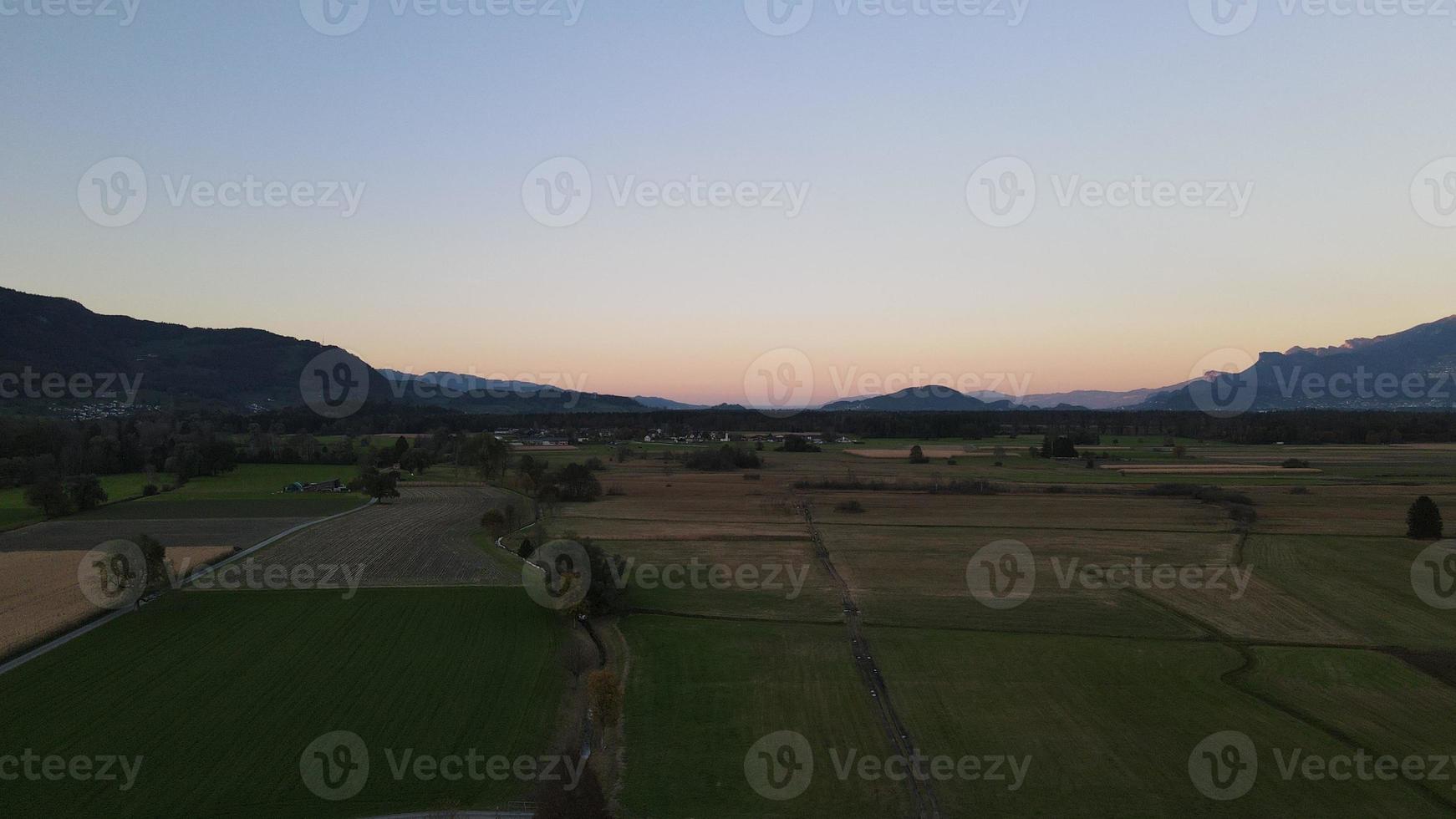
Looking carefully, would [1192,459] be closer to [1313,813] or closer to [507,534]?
[507,534]

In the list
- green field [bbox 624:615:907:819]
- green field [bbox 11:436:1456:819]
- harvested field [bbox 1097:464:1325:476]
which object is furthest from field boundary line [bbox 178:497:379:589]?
harvested field [bbox 1097:464:1325:476]

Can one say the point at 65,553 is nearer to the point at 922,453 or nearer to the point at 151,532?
the point at 151,532

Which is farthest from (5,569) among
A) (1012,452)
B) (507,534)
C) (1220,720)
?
(1012,452)

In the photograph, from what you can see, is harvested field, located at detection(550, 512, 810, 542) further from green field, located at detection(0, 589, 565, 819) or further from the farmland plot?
the farmland plot

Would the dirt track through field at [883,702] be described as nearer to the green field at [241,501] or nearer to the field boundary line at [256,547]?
the field boundary line at [256,547]

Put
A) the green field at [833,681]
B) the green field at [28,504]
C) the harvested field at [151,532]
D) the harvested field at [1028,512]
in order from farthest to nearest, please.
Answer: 1. the green field at [28,504]
2. the harvested field at [1028,512]
3. the harvested field at [151,532]
4. the green field at [833,681]

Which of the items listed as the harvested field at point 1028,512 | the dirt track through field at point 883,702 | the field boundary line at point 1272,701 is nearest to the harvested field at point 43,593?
the dirt track through field at point 883,702
